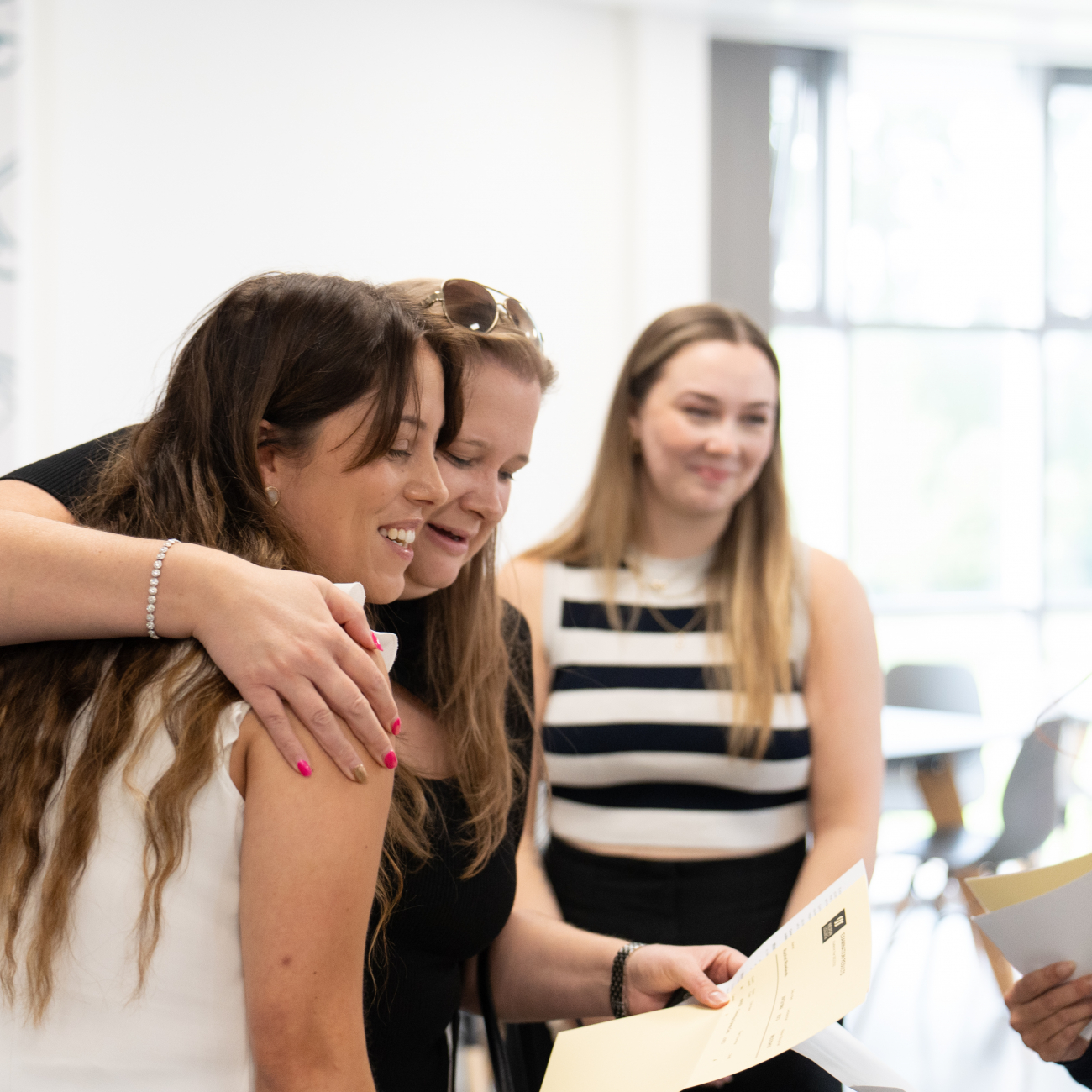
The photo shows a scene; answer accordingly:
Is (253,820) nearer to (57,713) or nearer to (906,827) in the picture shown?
(57,713)

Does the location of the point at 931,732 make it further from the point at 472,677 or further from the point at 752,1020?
the point at 752,1020

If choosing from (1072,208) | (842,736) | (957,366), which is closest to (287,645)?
(842,736)

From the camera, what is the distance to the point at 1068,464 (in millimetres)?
5781

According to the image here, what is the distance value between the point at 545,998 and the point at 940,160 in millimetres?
5425

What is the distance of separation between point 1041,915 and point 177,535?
0.91 metres

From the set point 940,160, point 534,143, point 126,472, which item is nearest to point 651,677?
point 126,472

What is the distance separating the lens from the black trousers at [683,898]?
1677mm

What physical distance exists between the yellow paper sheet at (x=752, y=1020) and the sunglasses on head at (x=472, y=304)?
717mm

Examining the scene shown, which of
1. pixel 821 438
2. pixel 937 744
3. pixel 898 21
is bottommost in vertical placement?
pixel 937 744

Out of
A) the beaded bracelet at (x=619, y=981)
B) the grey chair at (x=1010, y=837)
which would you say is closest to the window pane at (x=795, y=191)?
the grey chair at (x=1010, y=837)

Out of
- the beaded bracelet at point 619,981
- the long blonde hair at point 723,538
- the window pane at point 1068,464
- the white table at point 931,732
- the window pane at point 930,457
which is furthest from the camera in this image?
the window pane at point 1068,464

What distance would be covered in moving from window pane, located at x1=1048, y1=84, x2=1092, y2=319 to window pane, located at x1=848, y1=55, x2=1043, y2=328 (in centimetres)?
13

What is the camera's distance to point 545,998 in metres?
1.31

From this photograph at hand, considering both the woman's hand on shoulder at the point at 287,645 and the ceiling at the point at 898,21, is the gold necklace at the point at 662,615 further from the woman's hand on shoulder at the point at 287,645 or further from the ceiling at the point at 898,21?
the ceiling at the point at 898,21
